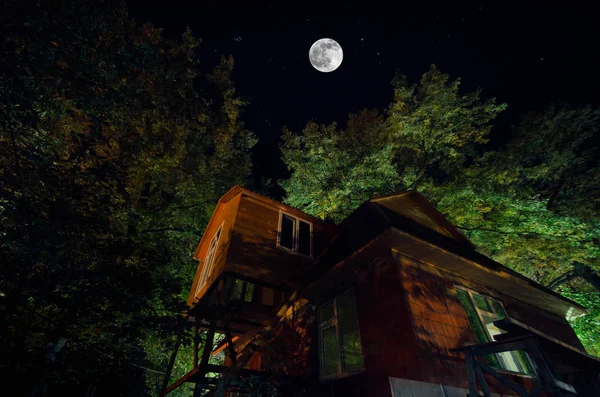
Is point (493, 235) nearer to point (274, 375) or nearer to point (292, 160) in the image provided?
point (292, 160)

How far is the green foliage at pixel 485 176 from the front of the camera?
1454 centimetres

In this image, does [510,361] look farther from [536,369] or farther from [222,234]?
[222,234]

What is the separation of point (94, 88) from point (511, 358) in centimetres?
1317

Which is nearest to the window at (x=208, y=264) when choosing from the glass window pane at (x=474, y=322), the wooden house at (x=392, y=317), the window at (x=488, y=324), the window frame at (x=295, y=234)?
the wooden house at (x=392, y=317)

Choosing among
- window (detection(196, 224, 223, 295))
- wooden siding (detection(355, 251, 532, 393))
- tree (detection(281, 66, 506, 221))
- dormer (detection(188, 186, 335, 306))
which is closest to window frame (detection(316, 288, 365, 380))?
wooden siding (detection(355, 251, 532, 393))

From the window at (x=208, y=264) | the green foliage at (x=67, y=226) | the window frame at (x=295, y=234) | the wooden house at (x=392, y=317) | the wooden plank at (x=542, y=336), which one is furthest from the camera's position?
the window frame at (x=295, y=234)

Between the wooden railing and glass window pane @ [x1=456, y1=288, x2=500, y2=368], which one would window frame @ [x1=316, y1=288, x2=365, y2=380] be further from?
glass window pane @ [x1=456, y1=288, x2=500, y2=368]

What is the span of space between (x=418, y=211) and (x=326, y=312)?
5455mm

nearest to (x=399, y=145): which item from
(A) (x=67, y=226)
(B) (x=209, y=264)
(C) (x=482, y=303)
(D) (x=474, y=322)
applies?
(C) (x=482, y=303)

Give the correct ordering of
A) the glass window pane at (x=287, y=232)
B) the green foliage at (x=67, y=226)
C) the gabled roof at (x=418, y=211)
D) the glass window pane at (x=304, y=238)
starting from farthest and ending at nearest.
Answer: the glass window pane at (x=304, y=238)
the glass window pane at (x=287, y=232)
the gabled roof at (x=418, y=211)
the green foliage at (x=67, y=226)

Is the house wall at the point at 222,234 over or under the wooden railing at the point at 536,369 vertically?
over

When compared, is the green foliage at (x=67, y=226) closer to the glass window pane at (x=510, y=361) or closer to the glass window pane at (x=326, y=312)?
the glass window pane at (x=326, y=312)

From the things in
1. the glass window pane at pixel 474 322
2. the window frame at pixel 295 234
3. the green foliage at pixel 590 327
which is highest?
the window frame at pixel 295 234

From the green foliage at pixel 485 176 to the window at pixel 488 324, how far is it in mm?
8565
